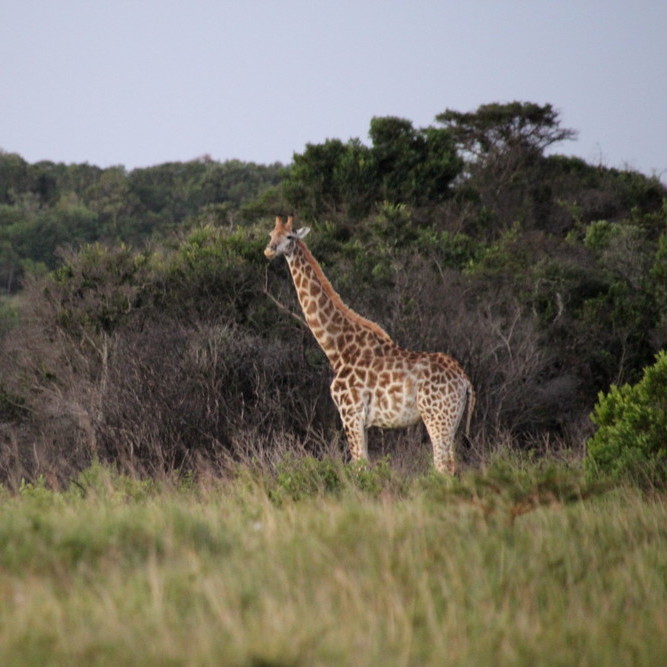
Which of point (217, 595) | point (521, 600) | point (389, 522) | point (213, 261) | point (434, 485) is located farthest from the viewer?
point (213, 261)

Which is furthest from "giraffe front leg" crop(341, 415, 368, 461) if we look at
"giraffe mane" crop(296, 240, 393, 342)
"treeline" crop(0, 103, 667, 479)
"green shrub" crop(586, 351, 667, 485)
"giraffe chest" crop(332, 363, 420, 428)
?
"green shrub" crop(586, 351, 667, 485)

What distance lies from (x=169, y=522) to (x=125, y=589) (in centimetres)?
119

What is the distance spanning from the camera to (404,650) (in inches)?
158

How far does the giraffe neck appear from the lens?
11633 millimetres

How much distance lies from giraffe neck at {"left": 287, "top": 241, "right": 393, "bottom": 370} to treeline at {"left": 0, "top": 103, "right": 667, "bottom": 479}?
3.44ft

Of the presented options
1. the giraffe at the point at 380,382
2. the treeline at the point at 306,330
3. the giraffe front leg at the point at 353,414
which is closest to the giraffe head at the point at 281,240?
the giraffe at the point at 380,382

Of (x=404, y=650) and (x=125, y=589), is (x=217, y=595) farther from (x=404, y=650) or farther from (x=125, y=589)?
(x=404, y=650)

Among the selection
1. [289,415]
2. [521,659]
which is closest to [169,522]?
[521,659]

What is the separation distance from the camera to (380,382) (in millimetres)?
11148

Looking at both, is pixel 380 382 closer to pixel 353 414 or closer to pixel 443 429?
pixel 353 414

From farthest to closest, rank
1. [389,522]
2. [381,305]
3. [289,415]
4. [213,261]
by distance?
[213,261]
[381,305]
[289,415]
[389,522]

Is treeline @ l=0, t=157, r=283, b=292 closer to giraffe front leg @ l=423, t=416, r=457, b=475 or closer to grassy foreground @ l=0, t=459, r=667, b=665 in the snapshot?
giraffe front leg @ l=423, t=416, r=457, b=475

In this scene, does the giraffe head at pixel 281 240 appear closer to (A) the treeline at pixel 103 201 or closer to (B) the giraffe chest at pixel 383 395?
(B) the giraffe chest at pixel 383 395

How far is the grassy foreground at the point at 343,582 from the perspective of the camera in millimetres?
3996
